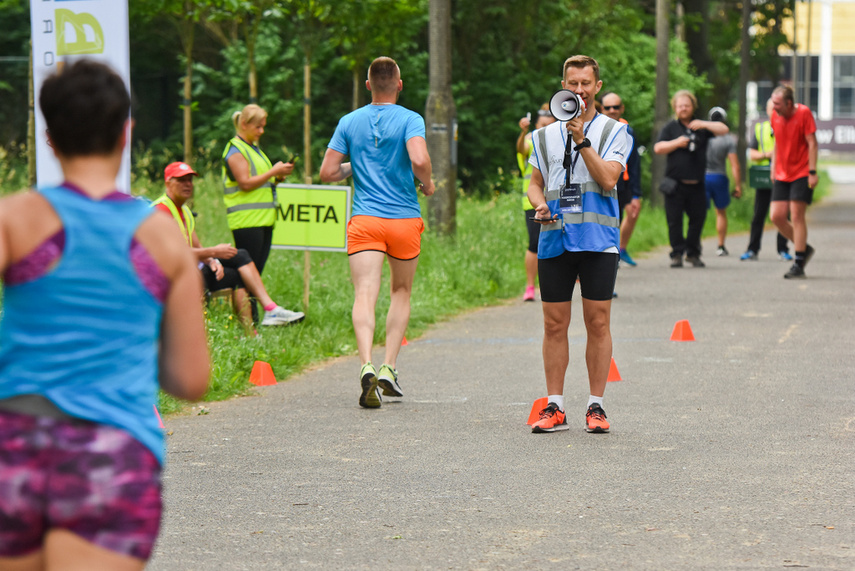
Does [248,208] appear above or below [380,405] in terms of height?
above

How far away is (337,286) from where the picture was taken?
11953 mm

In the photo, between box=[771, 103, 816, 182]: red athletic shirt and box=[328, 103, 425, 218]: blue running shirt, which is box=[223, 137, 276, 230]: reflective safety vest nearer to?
box=[328, 103, 425, 218]: blue running shirt

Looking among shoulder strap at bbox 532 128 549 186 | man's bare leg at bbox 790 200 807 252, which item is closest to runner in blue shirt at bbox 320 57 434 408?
shoulder strap at bbox 532 128 549 186

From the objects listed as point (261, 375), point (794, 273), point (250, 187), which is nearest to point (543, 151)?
point (261, 375)

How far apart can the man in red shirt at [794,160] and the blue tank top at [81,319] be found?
40.4 ft

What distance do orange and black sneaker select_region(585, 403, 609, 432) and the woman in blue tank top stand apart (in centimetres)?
424

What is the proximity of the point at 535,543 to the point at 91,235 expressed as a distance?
2.59m

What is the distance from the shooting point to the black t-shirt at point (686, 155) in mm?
14945

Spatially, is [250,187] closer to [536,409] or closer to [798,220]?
[536,409]

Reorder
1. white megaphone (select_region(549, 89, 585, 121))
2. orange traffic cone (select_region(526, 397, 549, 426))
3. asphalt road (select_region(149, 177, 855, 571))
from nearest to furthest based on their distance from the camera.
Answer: asphalt road (select_region(149, 177, 855, 571))
white megaphone (select_region(549, 89, 585, 121))
orange traffic cone (select_region(526, 397, 549, 426))

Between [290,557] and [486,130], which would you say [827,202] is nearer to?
[486,130]

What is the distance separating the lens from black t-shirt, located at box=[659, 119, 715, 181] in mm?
14945

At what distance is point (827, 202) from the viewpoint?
128ft

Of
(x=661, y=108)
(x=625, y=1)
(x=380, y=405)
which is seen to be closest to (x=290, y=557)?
(x=380, y=405)
